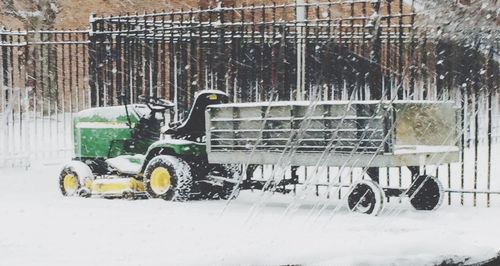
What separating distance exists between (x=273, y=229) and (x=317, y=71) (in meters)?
12.1

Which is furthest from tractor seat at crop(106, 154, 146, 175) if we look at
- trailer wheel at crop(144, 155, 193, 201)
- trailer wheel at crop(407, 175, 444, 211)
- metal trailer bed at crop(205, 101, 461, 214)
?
trailer wheel at crop(407, 175, 444, 211)

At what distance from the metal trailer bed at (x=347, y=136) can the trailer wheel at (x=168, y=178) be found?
1.68ft

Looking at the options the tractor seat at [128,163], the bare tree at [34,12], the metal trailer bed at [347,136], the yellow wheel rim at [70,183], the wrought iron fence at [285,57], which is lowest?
the yellow wheel rim at [70,183]

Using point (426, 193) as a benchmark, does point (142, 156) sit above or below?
above

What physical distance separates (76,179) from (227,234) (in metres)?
4.73

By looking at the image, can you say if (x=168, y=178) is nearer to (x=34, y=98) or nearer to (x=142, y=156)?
(x=142, y=156)

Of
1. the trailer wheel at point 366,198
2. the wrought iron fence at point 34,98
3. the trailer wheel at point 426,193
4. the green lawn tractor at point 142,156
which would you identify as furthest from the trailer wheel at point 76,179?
the trailer wheel at point 426,193

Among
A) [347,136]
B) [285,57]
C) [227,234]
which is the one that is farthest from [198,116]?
[227,234]

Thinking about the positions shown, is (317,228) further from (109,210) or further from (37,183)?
(37,183)

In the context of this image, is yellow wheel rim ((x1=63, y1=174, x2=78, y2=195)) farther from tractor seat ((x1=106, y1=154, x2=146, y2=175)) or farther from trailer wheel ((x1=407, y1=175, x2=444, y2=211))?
trailer wheel ((x1=407, y1=175, x2=444, y2=211))

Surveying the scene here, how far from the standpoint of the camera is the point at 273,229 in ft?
28.7

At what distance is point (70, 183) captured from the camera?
12.6 metres

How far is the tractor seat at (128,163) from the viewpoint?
39.0 feet

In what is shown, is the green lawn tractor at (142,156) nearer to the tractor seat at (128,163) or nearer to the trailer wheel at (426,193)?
the tractor seat at (128,163)
